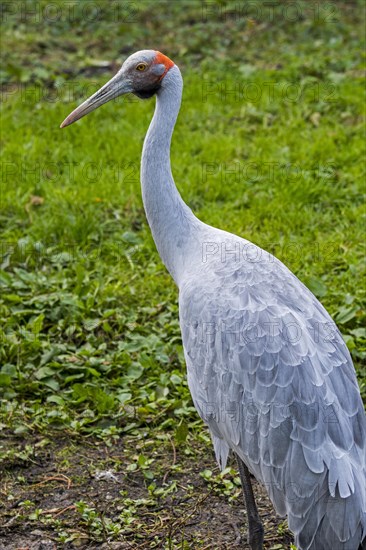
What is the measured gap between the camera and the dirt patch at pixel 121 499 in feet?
16.1

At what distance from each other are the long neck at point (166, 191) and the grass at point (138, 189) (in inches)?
47.4

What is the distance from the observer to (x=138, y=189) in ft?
25.7

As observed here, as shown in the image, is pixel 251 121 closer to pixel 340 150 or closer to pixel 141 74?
pixel 340 150

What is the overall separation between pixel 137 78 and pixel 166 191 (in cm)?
66

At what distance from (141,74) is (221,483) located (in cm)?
236

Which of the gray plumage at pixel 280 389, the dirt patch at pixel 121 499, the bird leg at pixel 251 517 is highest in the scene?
the gray plumage at pixel 280 389

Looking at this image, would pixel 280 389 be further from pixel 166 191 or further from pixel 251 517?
pixel 166 191

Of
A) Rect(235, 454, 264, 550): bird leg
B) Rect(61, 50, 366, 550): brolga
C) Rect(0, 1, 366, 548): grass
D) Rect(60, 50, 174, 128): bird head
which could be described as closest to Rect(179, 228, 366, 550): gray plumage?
Rect(61, 50, 366, 550): brolga

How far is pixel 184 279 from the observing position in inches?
190

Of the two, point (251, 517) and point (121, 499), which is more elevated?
point (251, 517)

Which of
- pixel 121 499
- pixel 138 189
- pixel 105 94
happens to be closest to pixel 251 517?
pixel 121 499

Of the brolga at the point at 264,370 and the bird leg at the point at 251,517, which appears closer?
the brolga at the point at 264,370

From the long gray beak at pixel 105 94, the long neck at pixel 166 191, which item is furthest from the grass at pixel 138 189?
the long gray beak at pixel 105 94

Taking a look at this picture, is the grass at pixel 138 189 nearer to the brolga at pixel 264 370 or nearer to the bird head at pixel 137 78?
the brolga at pixel 264 370
